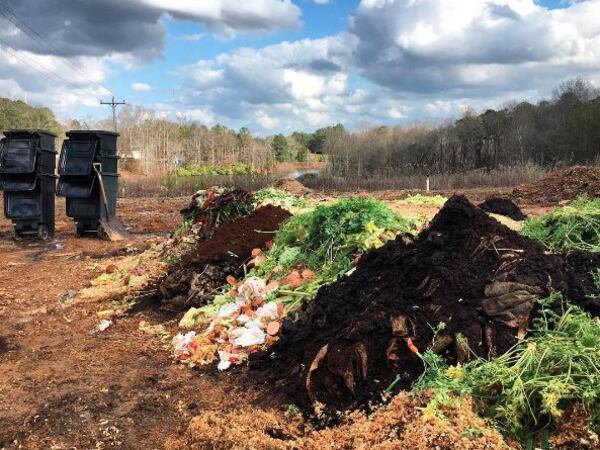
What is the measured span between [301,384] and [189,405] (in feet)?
2.85

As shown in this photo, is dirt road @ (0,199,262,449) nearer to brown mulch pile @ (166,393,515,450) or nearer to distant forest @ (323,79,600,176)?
brown mulch pile @ (166,393,515,450)

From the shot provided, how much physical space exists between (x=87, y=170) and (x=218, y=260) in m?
5.96

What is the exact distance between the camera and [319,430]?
367cm

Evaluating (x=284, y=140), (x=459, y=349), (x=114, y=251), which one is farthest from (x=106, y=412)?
(x=284, y=140)

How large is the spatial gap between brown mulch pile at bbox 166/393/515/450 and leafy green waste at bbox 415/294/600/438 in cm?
13

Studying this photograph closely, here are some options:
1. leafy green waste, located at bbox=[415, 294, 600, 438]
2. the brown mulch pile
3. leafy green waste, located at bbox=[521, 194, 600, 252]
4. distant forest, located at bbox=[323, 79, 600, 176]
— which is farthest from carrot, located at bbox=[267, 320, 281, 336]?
distant forest, located at bbox=[323, 79, 600, 176]

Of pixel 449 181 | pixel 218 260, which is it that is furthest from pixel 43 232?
pixel 449 181

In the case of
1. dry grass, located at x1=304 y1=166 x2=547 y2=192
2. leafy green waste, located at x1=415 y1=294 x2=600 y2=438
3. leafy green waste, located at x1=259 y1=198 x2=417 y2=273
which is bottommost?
leafy green waste, located at x1=415 y1=294 x2=600 y2=438

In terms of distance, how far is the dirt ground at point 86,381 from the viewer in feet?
12.9

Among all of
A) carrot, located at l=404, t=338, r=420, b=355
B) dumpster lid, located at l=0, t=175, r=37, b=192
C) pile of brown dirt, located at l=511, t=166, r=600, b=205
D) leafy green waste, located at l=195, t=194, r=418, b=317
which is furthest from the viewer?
pile of brown dirt, located at l=511, t=166, r=600, b=205

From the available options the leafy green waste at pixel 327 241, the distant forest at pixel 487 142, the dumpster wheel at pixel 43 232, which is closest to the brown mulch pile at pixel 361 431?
the leafy green waste at pixel 327 241

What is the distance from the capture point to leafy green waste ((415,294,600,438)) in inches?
123

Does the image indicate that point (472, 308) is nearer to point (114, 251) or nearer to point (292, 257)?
point (292, 257)

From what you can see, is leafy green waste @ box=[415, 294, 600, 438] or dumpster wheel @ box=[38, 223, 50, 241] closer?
leafy green waste @ box=[415, 294, 600, 438]
